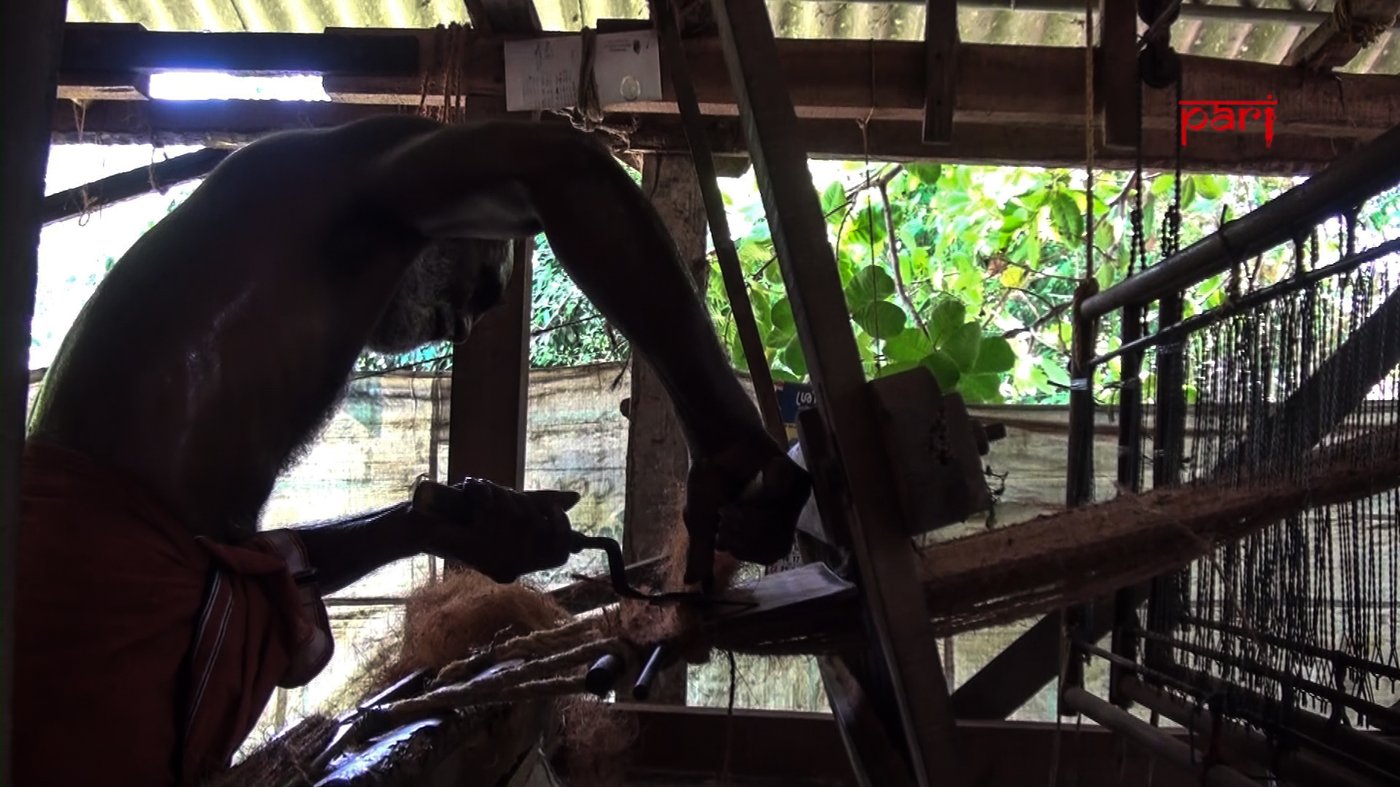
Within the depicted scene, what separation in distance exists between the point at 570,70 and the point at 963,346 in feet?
5.16

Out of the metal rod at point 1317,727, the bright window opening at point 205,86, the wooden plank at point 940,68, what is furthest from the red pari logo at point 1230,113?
the bright window opening at point 205,86

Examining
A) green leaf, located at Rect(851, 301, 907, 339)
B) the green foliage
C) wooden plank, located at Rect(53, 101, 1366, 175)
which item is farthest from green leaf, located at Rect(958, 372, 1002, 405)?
wooden plank, located at Rect(53, 101, 1366, 175)

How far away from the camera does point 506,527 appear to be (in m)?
1.13

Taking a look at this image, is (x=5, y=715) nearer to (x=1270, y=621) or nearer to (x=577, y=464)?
(x=1270, y=621)

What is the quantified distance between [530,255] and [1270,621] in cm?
148

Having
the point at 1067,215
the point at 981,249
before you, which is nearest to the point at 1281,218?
the point at 1067,215

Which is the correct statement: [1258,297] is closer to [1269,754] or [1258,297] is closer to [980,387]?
[1269,754]

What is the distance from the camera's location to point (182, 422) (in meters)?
1.00

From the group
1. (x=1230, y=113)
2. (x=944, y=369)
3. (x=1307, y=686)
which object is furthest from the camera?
(x=944, y=369)

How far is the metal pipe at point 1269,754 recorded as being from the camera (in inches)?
43.1

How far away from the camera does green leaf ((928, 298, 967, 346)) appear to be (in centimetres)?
294

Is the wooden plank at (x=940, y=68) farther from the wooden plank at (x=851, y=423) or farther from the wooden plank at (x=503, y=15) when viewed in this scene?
the wooden plank at (x=851, y=423)

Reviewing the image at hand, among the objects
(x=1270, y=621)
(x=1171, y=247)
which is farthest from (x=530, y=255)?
(x=1270, y=621)

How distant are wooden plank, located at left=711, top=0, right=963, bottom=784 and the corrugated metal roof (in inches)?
68.1
